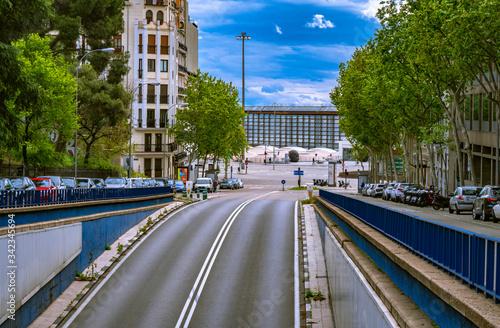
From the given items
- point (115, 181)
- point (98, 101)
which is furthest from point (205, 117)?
point (115, 181)

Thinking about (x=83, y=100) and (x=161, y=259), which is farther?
(x=83, y=100)

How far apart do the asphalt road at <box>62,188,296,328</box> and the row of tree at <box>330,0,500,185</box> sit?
12755mm

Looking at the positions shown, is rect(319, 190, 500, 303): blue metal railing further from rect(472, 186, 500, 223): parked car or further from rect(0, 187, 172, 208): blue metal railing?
rect(472, 186, 500, 223): parked car

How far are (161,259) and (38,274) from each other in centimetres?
1002

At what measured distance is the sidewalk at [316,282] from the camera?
19736mm

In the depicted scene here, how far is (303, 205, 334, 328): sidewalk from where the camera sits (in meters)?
19.7

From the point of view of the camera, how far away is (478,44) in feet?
98.7

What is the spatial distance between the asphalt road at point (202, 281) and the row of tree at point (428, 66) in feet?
41.8

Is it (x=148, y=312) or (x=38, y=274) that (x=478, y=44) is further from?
(x=38, y=274)

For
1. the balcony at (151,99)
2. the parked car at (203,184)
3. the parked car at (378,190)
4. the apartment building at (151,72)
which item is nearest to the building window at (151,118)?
the apartment building at (151,72)

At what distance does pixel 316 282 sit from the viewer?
24.5 m

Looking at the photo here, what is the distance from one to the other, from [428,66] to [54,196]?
22944 millimetres

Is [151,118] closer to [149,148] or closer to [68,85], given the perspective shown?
[149,148]

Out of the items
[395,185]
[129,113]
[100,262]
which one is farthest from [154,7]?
[100,262]
